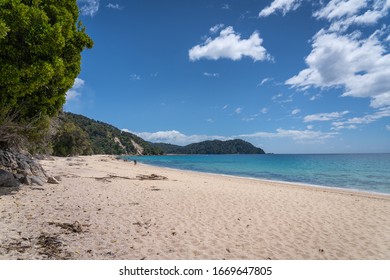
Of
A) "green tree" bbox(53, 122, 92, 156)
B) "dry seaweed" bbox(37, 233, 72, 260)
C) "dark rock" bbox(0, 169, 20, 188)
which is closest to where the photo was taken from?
"dry seaweed" bbox(37, 233, 72, 260)

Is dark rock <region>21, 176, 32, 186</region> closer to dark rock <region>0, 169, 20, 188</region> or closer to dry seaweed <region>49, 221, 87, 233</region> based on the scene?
dark rock <region>0, 169, 20, 188</region>

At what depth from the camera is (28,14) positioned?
A: 939cm

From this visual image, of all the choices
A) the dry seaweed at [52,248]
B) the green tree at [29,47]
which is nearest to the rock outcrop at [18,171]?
the green tree at [29,47]

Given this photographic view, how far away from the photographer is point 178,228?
8.41 m

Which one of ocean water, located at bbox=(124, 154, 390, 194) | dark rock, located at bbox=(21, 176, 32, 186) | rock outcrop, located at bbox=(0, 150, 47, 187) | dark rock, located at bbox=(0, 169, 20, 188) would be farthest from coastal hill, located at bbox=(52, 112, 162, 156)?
dark rock, located at bbox=(0, 169, 20, 188)

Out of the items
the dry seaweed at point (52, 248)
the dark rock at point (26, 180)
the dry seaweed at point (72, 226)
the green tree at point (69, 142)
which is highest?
the green tree at point (69, 142)

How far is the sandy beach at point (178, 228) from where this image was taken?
6.50m

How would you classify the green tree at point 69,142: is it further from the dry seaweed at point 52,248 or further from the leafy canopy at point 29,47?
the dry seaweed at point 52,248

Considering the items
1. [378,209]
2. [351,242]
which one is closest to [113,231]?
[351,242]

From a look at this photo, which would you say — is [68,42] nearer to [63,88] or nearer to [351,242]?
[63,88]

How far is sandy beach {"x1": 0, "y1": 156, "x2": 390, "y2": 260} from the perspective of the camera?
6496 millimetres

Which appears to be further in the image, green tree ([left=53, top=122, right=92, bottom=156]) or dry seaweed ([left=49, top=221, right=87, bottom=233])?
green tree ([left=53, top=122, right=92, bottom=156])

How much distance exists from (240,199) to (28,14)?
493 inches

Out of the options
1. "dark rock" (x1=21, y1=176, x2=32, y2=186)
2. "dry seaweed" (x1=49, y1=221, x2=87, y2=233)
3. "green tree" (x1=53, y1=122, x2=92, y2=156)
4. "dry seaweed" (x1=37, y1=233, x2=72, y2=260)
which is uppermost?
"green tree" (x1=53, y1=122, x2=92, y2=156)
